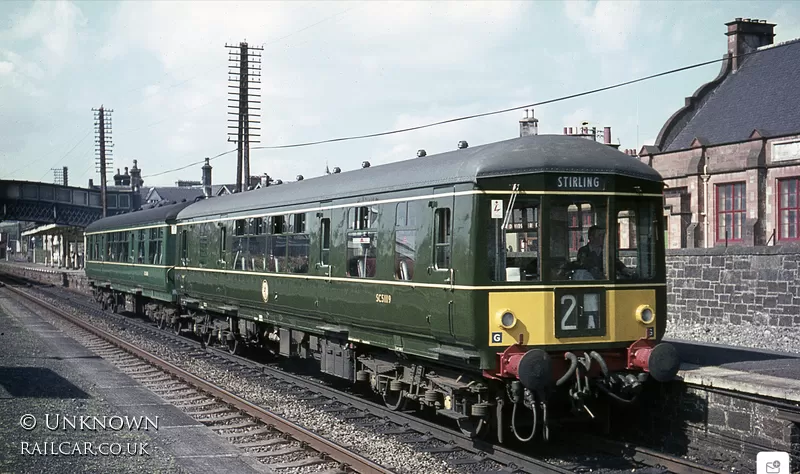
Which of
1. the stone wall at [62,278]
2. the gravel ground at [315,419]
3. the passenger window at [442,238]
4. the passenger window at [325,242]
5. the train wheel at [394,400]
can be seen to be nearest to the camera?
the gravel ground at [315,419]

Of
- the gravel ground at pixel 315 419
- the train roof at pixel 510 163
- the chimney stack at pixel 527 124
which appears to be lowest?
the gravel ground at pixel 315 419

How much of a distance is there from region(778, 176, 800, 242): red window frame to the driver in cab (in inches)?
710

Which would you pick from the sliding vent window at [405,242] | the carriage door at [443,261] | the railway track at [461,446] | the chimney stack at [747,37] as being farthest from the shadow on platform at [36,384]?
the chimney stack at [747,37]

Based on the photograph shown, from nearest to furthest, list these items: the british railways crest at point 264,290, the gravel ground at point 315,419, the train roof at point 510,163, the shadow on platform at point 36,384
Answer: the train roof at point 510,163 → the gravel ground at point 315,419 → the shadow on platform at point 36,384 → the british railways crest at point 264,290

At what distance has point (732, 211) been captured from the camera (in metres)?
27.7

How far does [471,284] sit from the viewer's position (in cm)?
933

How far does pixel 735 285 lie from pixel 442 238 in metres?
10.2

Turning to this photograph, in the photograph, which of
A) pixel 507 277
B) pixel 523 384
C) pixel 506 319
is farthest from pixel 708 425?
pixel 507 277

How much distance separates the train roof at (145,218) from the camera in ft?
75.8

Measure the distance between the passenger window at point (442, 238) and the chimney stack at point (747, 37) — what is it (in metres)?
26.4

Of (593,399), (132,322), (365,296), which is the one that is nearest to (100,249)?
(132,322)

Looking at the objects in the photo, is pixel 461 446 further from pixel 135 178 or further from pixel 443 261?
pixel 135 178

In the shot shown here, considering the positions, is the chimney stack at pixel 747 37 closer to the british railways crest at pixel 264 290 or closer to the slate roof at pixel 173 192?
the british railways crest at pixel 264 290

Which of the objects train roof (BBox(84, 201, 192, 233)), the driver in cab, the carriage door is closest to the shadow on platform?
the carriage door
